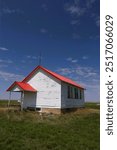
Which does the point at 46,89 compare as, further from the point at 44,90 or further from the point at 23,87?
the point at 23,87

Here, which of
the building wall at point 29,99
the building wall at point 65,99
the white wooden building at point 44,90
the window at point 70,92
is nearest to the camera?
the white wooden building at point 44,90

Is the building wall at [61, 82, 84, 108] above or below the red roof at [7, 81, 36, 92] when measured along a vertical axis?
below

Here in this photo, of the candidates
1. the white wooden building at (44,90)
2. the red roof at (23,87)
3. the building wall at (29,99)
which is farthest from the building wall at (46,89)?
the red roof at (23,87)

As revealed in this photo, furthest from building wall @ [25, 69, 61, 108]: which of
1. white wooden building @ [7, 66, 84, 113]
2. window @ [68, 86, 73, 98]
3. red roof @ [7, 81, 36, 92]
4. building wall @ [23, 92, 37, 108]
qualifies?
window @ [68, 86, 73, 98]

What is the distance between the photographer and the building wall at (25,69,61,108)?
2170cm

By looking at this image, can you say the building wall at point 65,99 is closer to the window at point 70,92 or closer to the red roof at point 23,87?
the window at point 70,92

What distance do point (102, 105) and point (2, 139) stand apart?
17.9 ft

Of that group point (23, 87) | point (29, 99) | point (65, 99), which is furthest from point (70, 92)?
point (23, 87)

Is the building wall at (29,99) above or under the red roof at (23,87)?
under

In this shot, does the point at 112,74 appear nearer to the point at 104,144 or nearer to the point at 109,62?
the point at 109,62

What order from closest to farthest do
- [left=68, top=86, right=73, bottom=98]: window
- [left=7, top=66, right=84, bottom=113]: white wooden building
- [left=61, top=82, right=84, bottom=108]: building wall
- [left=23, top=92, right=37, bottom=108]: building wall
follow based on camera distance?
1. [left=7, top=66, right=84, bottom=113]: white wooden building
2. [left=61, top=82, right=84, bottom=108]: building wall
3. [left=23, top=92, right=37, bottom=108]: building wall
4. [left=68, top=86, right=73, bottom=98]: window

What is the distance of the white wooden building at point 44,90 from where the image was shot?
21703 mm

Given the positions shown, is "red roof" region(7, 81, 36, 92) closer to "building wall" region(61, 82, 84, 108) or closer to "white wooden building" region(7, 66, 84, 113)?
"white wooden building" region(7, 66, 84, 113)

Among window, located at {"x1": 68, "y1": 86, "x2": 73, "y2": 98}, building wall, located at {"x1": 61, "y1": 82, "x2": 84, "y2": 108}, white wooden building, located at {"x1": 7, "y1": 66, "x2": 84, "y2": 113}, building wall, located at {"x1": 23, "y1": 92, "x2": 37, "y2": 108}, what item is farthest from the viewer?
window, located at {"x1": 68, "y1": 86, "x2": 73, "y2": 98}
